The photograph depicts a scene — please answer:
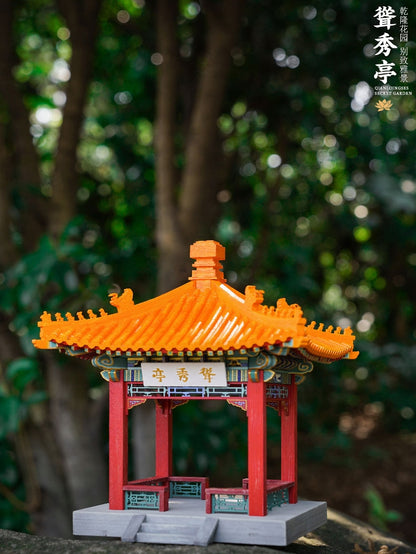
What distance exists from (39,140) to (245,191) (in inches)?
139

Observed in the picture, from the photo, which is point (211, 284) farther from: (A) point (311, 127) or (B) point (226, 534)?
(A) point (311, 127)

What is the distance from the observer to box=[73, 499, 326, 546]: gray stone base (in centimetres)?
662

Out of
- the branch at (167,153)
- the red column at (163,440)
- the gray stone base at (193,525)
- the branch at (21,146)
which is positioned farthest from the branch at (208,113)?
the gray stone base at (193,525)

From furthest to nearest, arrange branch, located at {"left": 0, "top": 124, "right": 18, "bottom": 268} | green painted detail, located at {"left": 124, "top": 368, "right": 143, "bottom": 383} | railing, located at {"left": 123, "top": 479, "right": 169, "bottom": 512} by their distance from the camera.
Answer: branch, located at {"left": 0, "top": 124, "right": 18, "bottom": 268} → green painted detail, located at {"left": 124, "top": 368, "right": 143, "bottom": 383} → railing, located at {"left": 123, "top": 479, "right": 169, "bottom": 512}

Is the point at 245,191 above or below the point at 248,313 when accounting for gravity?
above

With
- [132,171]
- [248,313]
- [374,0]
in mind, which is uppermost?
[374,0]

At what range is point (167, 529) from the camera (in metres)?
6.89

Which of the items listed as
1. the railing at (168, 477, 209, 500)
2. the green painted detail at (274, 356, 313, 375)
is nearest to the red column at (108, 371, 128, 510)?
the railing at (168, 477, 209, 500)

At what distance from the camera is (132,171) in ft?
46.5

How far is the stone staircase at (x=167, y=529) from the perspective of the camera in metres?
6.76

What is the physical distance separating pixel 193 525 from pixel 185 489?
1250 millimetres

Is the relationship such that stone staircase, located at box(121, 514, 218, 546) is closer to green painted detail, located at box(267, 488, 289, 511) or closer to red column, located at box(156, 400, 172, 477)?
green painted detail, located at box(267, 488, 289, 511)

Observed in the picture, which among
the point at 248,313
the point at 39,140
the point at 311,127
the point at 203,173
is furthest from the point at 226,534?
the point at 39,140

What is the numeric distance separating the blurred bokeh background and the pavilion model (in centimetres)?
311
